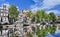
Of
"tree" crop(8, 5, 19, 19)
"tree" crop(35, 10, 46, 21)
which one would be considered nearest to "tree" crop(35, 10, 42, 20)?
"tree" crop(35, 10, 46, 21)

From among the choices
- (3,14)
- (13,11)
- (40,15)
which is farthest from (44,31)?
(3,14)

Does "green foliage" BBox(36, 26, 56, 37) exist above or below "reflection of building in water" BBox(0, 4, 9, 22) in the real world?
below

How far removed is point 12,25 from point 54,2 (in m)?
0.74

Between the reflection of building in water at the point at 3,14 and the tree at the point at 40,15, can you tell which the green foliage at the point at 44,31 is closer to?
the tree at the point at 40,15

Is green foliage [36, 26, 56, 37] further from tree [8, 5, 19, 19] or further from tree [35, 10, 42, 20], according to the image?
tree [8, 5, 19, 19]

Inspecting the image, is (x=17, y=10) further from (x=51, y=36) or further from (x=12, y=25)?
(x=51, y=36)

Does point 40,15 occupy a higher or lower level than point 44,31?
higher

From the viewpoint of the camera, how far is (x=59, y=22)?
2354 mm

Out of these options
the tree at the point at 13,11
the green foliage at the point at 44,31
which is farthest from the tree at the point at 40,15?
the tree at the point at 13,11

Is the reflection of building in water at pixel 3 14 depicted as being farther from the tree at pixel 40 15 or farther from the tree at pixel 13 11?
the tree at pixel 40 15

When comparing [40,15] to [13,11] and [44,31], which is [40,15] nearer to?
[44,31]

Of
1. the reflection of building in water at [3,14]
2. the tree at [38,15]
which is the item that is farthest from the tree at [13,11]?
the tree at [38,15]

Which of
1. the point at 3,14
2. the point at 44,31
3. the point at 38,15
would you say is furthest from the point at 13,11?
the point at 44,31

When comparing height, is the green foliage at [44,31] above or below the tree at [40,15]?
below
